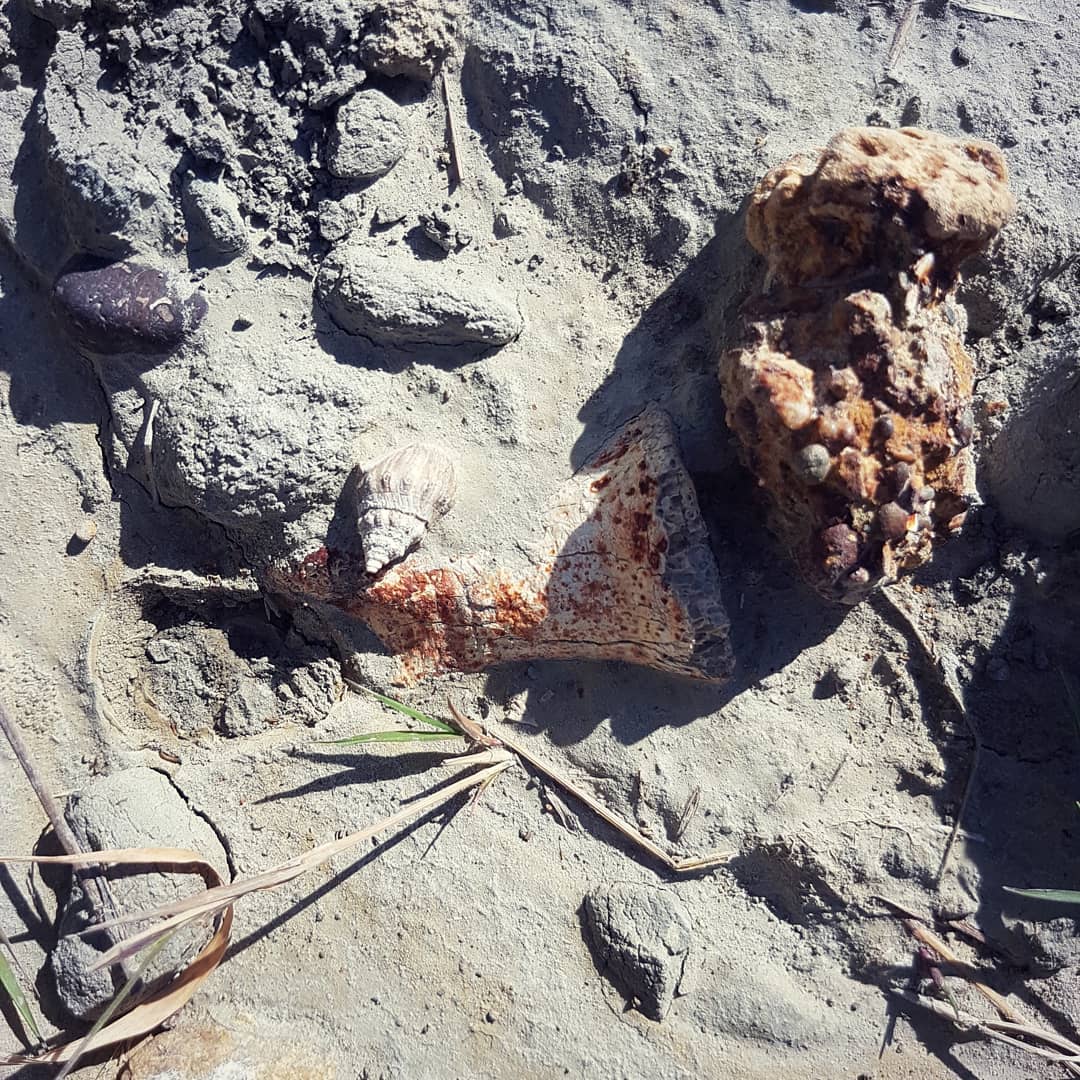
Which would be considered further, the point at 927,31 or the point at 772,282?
the point at 927,31

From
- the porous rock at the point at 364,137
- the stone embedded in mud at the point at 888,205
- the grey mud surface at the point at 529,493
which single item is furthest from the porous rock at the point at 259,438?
the stone embedded in mud at the point at 888,205

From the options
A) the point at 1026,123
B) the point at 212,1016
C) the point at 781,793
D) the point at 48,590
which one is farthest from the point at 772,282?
the point at 212,1016

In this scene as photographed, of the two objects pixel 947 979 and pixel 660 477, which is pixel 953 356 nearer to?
pixel 660 477

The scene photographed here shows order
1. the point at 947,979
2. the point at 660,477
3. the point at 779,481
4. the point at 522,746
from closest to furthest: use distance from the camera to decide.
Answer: the point at 779,481 → the point at 660,477 → the point at 947,979 → the point at 522,746

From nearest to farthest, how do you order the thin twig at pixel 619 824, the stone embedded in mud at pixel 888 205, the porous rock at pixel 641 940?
the stone embedded in mud at pixel 888 205
the porous rock at pixel 641 940
the thin twig at pixel 619 824

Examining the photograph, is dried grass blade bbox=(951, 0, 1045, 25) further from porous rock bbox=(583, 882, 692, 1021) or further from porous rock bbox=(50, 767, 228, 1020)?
porous rock bbox=(50, 767, 228, 1020)

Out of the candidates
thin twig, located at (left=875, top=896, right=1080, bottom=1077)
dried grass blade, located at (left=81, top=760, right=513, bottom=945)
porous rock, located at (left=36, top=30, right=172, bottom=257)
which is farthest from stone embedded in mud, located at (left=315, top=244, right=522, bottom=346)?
thin twig, located at (left=875, top=896, right=1080, bottom=1077)

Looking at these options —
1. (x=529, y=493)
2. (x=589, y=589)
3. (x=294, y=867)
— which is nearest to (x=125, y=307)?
(x=529, y=493)

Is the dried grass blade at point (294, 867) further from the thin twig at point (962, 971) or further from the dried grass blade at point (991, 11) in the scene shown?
the dried grass blade at point (991, 11)
